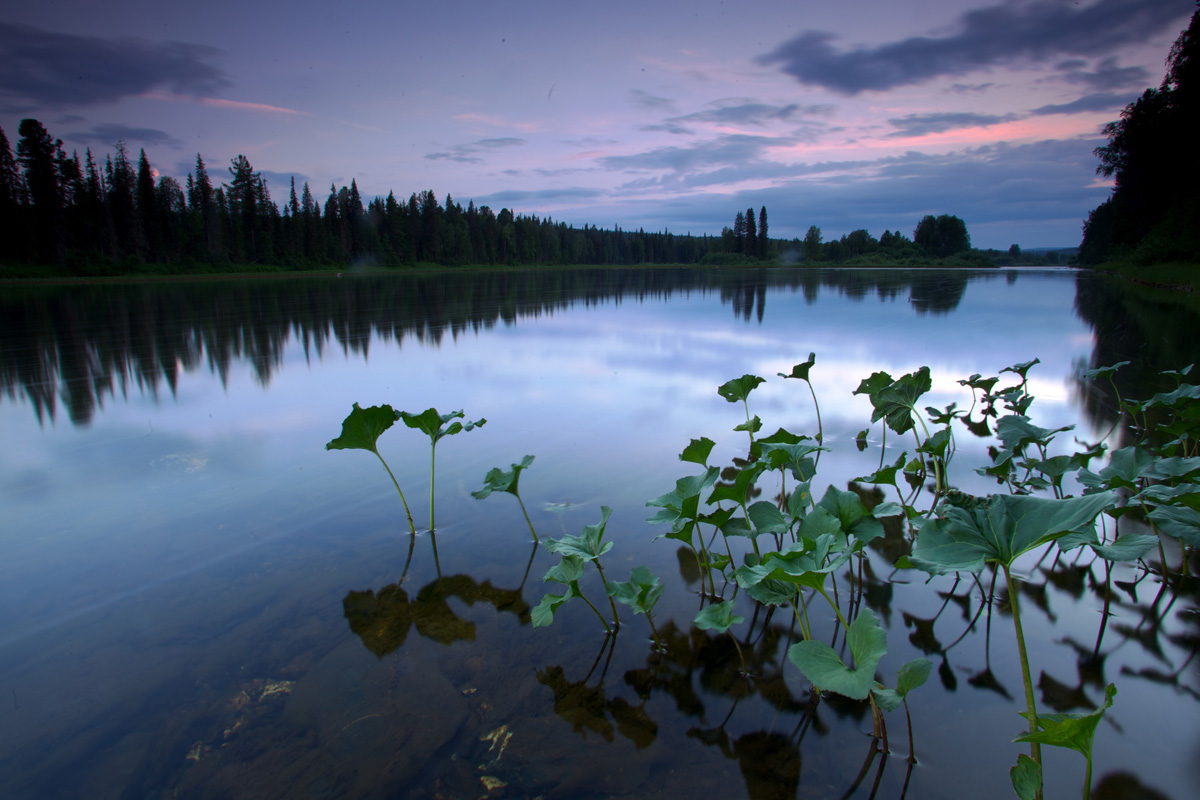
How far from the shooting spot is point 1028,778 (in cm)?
155

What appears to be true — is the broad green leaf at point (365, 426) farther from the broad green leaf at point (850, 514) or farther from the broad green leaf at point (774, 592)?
the broad green leaf at point (850, 514)

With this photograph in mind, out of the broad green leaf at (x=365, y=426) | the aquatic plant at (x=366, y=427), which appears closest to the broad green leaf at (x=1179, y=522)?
the aquatic plant at (x=366, y=427)

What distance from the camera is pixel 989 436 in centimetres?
550

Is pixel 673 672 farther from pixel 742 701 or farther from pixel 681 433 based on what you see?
pixel 681 433

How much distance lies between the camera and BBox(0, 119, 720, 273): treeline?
47.5 metres

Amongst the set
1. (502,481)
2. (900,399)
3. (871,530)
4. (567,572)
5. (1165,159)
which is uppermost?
(1165,159)

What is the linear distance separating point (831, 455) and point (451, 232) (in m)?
88.1

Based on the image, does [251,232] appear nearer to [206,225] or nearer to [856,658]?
[206,225]

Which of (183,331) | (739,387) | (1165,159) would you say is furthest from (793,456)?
(1165,159)

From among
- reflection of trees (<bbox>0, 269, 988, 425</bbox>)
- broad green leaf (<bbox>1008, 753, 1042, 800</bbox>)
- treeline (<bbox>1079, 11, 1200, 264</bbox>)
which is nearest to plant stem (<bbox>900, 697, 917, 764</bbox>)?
broad green leaf (<bbox>1008, 753, 1042, 800</bbox>)

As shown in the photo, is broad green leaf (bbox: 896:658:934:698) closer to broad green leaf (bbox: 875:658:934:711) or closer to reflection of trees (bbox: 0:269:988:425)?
broad green leaf (bbox: 875:658:934:711)

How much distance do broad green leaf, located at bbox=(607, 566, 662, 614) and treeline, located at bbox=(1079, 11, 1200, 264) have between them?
105 feet

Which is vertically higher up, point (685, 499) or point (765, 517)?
point (685, 499)

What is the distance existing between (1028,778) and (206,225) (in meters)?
79.2
